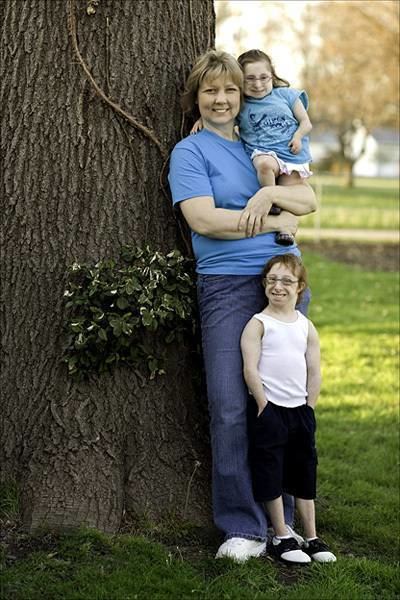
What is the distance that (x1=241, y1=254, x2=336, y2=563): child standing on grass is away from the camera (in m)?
4.19

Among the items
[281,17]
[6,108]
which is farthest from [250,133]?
[281,17]

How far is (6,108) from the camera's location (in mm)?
4414

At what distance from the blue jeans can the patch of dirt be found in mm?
11724

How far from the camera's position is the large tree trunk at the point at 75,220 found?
14.3 feet

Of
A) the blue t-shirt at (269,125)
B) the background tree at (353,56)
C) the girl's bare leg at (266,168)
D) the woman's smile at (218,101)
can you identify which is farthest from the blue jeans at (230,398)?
the background tree at (353,56)

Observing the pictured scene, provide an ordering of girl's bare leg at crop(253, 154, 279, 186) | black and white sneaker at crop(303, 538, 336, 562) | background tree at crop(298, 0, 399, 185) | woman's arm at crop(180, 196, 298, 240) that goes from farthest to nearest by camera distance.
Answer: background tree at crop(298, 0, 399, 185) → black and white sneaker at crop(303, 538, 336, 562) → girl's bare leg at crop(253, 154, 279, 186) → woman's arm at crop(180, 196, 298, 240)

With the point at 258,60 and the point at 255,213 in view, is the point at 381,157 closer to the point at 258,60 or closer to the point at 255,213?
the point at 258,60

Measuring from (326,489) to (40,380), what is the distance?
209 cm

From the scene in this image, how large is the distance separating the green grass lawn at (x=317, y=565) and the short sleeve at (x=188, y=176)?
4.88 feet

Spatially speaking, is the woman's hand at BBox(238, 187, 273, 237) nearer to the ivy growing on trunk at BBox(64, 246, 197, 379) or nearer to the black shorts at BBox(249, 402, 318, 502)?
the ivy growing on trunk at BBox(64, 246, 197, 379)

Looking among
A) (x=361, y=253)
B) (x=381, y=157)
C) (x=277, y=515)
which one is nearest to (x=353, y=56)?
(x=361, y=253)

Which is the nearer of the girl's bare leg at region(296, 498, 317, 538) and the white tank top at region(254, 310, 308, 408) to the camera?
the white tank top at region(254, 310, 308, 408)

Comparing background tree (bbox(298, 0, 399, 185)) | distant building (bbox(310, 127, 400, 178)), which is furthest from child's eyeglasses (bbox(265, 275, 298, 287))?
distant building (bbox(310, 127, 400, 178))

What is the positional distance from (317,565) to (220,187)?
1.66m
